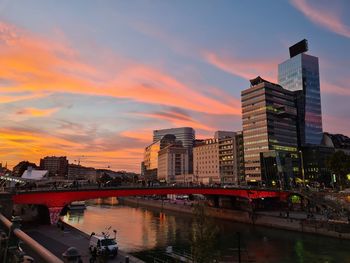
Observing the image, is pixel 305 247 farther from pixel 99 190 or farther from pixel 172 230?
pixel 99 190

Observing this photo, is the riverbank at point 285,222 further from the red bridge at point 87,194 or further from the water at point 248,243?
the red bridge at point 87,194

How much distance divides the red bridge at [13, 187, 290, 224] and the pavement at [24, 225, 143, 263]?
607 centimetres

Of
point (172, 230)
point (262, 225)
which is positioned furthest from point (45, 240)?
point (262, 225)

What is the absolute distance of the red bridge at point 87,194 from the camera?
235 feet

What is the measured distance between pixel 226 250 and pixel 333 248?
812 inches

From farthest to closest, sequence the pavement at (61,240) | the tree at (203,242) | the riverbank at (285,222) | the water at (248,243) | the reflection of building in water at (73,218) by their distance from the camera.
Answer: the reflection of building in water at (73,218) → the riverbank at (285,222) → the water at (248,243) → the pavement at (61,240) → the tree at (203,242)

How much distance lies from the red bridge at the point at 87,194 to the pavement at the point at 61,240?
607cm

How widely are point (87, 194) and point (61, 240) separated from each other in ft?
97.4

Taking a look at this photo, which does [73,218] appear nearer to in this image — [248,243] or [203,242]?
[248,243]

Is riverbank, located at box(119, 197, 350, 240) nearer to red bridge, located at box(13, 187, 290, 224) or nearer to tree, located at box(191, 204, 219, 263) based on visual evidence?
red bridge, located at box(13, 187, 290, 224)

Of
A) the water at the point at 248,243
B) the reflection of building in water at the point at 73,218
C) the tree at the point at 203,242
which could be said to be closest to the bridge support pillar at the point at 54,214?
the water at the point at 248,243

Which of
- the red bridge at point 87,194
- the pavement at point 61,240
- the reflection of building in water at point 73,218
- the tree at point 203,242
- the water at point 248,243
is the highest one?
the red bridge at point 87,194

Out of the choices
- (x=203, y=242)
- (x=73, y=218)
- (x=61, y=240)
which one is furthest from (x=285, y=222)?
(x=73, y=218)

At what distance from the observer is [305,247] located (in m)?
67.1
